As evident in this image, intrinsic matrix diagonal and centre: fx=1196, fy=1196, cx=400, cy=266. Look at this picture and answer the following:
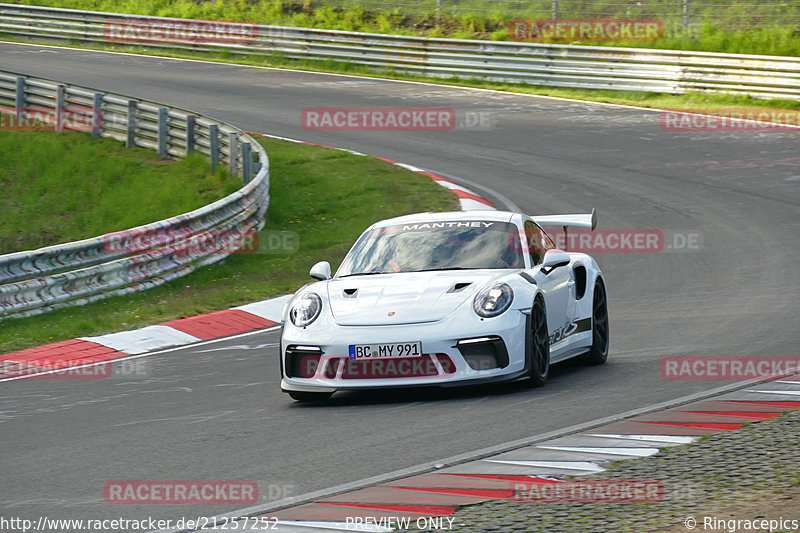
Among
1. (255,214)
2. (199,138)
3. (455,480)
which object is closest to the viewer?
(455,480)

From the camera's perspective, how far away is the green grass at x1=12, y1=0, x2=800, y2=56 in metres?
29.0

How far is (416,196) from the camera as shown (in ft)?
60.7

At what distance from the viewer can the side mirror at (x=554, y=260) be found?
8648mm

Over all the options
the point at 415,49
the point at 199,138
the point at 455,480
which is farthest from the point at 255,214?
the point at 415,49

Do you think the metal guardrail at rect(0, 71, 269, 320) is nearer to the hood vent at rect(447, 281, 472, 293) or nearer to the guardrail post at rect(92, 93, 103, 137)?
the guardrail post at rect(92, 93, 103, 137)

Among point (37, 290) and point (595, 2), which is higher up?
point (595, 2)

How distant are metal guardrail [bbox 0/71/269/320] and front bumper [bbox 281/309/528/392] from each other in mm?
5739

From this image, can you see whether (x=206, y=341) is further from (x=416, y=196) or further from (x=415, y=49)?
→ (x=415, y=49)

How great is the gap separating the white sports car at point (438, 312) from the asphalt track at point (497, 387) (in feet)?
0.75

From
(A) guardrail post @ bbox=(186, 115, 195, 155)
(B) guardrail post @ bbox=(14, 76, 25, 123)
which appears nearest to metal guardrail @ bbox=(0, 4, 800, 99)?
(B) guardrail post @ bbox=(14, 76, 25, 123)

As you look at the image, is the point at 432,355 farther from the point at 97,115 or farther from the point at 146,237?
the point at 97,115

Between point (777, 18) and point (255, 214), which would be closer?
point (255, 214)

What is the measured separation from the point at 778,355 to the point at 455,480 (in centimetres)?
405

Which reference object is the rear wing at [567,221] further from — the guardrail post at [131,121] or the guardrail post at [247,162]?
the guardrail post at [131,121]
